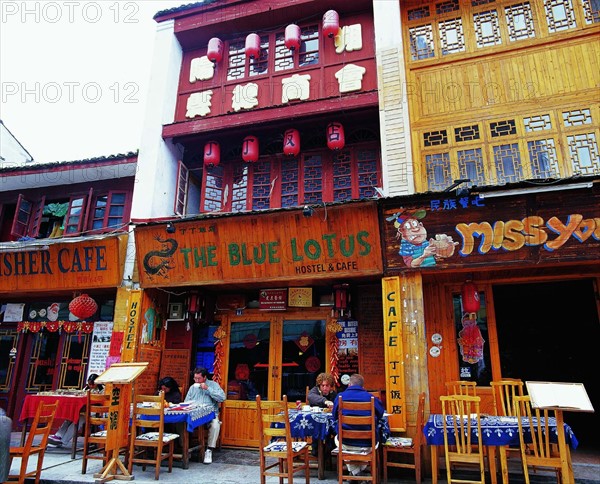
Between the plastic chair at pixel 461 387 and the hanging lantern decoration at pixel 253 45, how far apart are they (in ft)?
25.9

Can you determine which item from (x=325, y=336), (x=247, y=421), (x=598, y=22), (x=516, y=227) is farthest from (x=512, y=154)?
(x=247, y=421)

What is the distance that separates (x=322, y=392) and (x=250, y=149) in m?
5.19

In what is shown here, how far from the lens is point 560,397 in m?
4.63

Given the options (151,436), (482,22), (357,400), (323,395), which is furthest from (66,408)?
(482,22)

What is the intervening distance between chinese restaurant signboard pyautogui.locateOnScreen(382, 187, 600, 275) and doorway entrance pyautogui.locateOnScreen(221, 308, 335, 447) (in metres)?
2.47

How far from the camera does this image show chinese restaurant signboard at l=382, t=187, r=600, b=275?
256 inches

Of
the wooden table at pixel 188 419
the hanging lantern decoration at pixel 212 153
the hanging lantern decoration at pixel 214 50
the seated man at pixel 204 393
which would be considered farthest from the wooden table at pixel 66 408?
the hanging lantern decoration at pixel 214 50

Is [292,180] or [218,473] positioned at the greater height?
[292,180]

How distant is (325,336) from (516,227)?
4.09m

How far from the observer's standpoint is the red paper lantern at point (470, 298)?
7406mm

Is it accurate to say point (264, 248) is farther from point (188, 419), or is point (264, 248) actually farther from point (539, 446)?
point (539, 446)

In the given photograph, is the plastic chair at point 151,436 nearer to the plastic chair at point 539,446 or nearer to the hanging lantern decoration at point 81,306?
the hanging lantern decoration at point 81,306

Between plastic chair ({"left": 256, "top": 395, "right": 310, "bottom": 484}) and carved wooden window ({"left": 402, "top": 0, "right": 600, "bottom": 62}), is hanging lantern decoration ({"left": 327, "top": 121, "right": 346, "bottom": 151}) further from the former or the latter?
plastic chair ({"left": 256, "top": 395, "right": 310, "bottom": 484})

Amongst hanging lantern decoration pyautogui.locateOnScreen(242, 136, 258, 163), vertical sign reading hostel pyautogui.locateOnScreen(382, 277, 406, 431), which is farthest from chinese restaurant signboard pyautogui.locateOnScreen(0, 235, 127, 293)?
vertical sign reading hostel pyautogui.locateOnScreen(382, 277, 406, 431)
